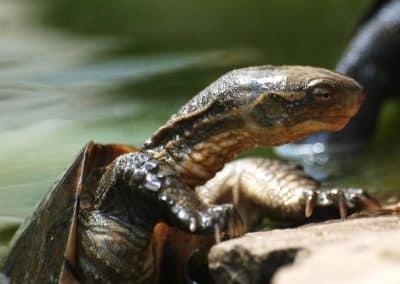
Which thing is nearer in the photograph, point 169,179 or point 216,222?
point 216,222

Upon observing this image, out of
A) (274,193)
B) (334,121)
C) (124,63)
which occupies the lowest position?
(124,63)

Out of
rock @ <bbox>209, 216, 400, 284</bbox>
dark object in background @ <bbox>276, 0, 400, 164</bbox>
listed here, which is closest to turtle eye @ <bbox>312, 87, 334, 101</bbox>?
rock @ <bbox>209, 216, 400, 284</bbox>

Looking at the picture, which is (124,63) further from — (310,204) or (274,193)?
(310,204)

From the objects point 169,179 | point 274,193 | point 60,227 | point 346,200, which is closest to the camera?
point 169,179

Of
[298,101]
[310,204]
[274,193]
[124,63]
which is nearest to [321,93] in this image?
[298,101]

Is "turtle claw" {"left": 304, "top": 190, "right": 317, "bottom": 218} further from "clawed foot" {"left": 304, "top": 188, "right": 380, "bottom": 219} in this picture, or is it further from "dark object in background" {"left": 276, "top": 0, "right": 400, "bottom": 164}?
"dark object in background" {"left": 276, "top": 0, "right": 400, "bottom": 164}

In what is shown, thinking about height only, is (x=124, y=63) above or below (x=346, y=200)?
below

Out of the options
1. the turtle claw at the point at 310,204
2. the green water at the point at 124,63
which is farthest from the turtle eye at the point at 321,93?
the green water at the point at 124,63

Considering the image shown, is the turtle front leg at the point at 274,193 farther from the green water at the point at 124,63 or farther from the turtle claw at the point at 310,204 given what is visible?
the green water at the point at 124,63
